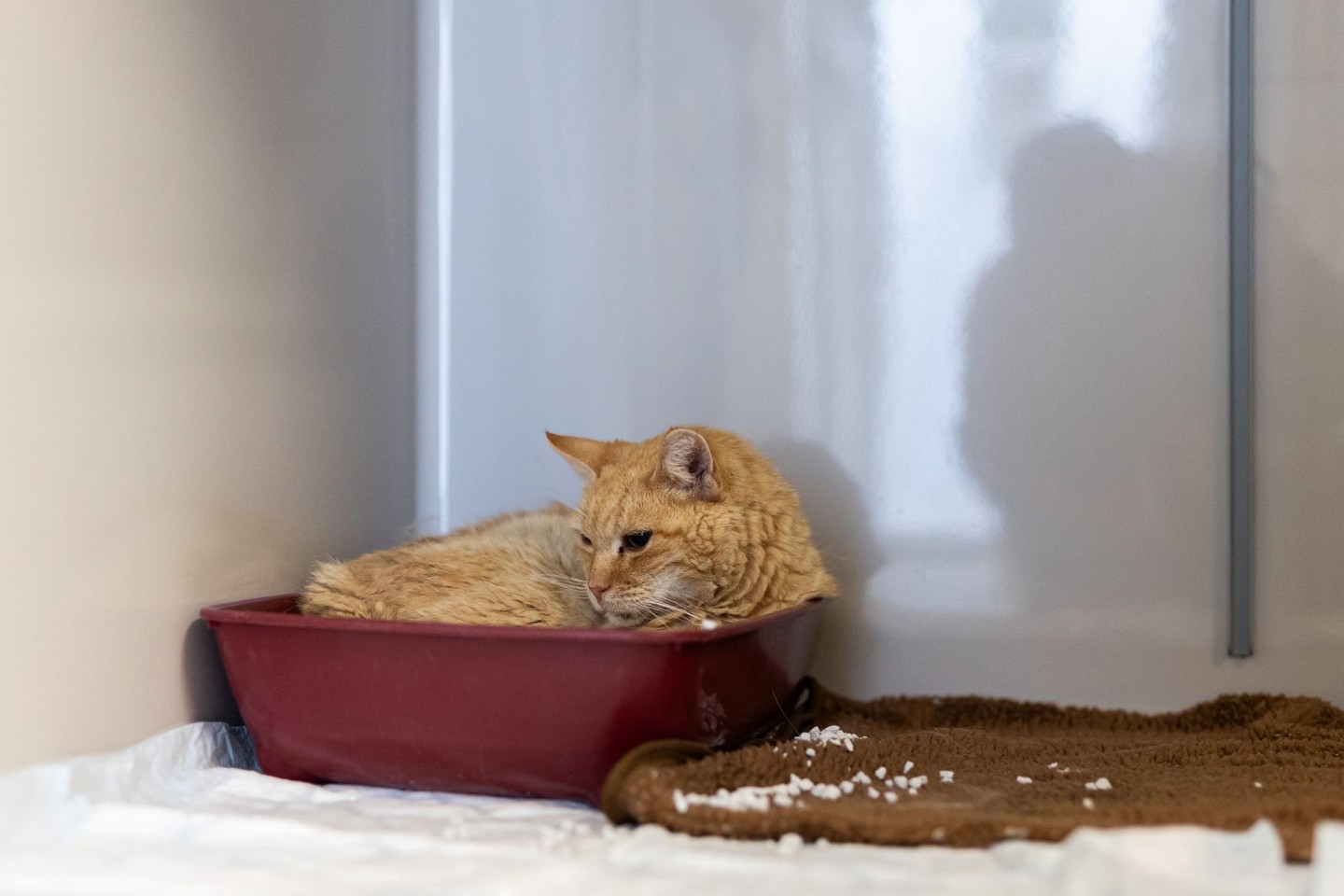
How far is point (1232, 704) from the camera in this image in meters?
1.75

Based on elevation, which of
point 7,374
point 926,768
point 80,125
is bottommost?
point 926,768

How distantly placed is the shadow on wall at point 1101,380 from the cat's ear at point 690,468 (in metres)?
0.64

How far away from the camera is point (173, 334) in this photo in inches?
55.4

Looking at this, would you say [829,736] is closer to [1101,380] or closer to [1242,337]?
[1101,380]

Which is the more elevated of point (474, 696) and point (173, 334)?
point (173, 334)

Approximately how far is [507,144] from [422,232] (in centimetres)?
25

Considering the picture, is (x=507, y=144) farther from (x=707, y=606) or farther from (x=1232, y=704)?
(x=1232, y=704)

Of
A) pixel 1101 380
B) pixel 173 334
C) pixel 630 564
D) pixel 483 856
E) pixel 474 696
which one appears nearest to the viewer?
pixel 483 856

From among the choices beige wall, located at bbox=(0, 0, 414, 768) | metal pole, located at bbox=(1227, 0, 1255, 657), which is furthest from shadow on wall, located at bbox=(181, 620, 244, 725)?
metal pole, located at bbox=(1227, 0, 1255, 657)

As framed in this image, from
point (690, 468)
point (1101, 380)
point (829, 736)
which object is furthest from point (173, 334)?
point (1101, 380)

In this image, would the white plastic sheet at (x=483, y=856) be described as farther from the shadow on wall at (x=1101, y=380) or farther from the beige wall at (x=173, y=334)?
the shadow on wall at (x=1101, y=380)

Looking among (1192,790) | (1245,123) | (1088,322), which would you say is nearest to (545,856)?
(1192,790)

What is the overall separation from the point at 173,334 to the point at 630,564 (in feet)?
2.29

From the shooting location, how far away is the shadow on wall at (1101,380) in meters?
1.88
